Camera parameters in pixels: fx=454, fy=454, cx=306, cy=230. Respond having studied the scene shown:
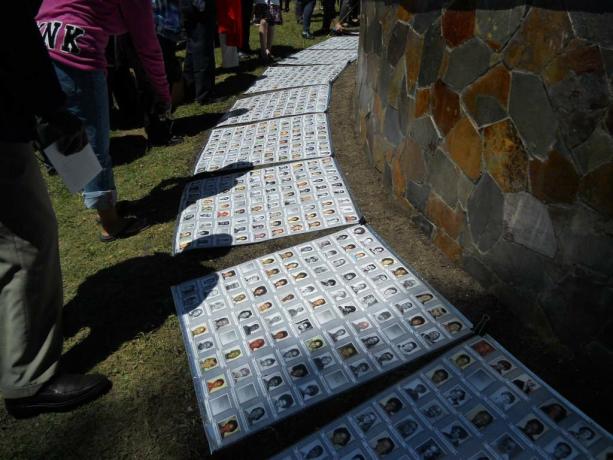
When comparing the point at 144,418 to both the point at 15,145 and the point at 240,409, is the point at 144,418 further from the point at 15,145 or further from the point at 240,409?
the point at 15,145

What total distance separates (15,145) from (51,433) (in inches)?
45.5

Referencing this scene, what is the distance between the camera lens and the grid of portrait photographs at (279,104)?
15.8 feet

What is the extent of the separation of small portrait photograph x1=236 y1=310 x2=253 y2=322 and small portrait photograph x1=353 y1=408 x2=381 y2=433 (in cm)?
77

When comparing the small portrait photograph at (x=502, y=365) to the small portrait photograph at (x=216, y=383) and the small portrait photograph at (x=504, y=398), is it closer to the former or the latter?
the small portrait photograph at (x=504, y=398)

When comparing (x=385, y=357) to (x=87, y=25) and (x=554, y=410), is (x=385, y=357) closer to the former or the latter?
(x=554, y=410)

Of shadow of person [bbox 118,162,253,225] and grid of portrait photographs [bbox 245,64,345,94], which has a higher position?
grid of portrait photographs [bbox 245,64,345,94]

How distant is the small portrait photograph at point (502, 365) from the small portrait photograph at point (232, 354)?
1130 millimetres

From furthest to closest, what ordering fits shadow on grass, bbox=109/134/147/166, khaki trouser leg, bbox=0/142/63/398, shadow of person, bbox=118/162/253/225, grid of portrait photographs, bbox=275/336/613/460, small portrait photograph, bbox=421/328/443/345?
shadow on grass, bbox=109/134/147/166 < shadow of person, bbox=118/162/253/225 < small portrait photograph, bbox=421/328/443/345 < grid of portrait photographs, bbox=275/336/613/460 < khaki trouser leg, bbox=0/142/63/398

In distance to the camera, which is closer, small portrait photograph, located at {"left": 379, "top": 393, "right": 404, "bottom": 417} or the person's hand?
the person's hand

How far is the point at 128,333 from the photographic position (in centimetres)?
231

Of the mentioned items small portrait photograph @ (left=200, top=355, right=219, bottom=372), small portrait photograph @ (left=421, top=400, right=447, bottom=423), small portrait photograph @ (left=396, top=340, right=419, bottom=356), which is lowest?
small portrait photograph @ (left=200, top=355, right=219, bottom=372)

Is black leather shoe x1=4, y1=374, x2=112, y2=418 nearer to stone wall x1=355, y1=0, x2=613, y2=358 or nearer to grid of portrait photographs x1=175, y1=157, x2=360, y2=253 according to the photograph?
grid of portrait photographs x1=175, y1=157, x2=360, y2=253

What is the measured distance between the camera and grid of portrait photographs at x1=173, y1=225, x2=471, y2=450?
1940 mm

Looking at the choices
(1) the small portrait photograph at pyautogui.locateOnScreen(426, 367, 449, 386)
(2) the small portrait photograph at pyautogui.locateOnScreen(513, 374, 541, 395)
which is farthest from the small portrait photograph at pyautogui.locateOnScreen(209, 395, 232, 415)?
(2) the small portrait photograph at pyautogui.locateOnScreen(513, 374, 541, 395)
